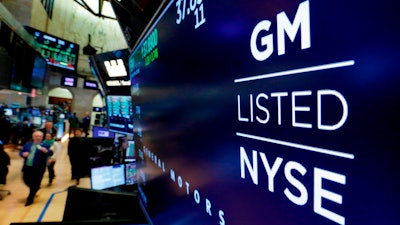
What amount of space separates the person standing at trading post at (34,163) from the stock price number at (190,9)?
5.77m

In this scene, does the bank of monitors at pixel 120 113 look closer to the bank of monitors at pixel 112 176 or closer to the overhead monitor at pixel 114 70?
the overhead monitor at pixel 114 70

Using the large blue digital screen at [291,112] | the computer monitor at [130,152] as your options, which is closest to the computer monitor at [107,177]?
the computer monitor at [130,152]

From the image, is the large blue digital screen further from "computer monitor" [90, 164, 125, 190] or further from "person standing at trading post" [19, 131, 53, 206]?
"person standing at trading post" [19, 131, 53, 206]

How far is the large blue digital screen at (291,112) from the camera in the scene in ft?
0.91

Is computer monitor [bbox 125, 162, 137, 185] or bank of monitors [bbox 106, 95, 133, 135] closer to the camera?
bank of monitors [bbox 106, 95, 133, 135]

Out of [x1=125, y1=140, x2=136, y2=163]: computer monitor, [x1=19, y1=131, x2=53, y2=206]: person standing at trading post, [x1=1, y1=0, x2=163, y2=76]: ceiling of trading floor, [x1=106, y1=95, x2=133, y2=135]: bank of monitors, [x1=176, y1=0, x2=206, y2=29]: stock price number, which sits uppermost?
[x1=1, y1=0, x2=163, y2=76]: ceiling of trading floor

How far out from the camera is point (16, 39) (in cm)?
889

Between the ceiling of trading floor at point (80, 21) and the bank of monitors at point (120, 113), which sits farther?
the ceiling of trading floor at point (80, 21)

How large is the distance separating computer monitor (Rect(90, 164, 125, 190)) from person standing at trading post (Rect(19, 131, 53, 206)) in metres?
3.05

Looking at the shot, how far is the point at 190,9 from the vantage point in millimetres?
785

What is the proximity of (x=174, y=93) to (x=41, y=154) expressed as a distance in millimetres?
5703

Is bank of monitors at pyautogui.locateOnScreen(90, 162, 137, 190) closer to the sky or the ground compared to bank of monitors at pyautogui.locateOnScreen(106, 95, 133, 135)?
closer to the ground

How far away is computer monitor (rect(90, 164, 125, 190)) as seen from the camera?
3.07 meters

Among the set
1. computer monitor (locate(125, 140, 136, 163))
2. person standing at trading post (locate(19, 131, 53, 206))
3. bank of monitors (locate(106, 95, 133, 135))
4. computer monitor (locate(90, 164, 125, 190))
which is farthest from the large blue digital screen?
person standing at trading post (locate(19, 131, 53, 206))
